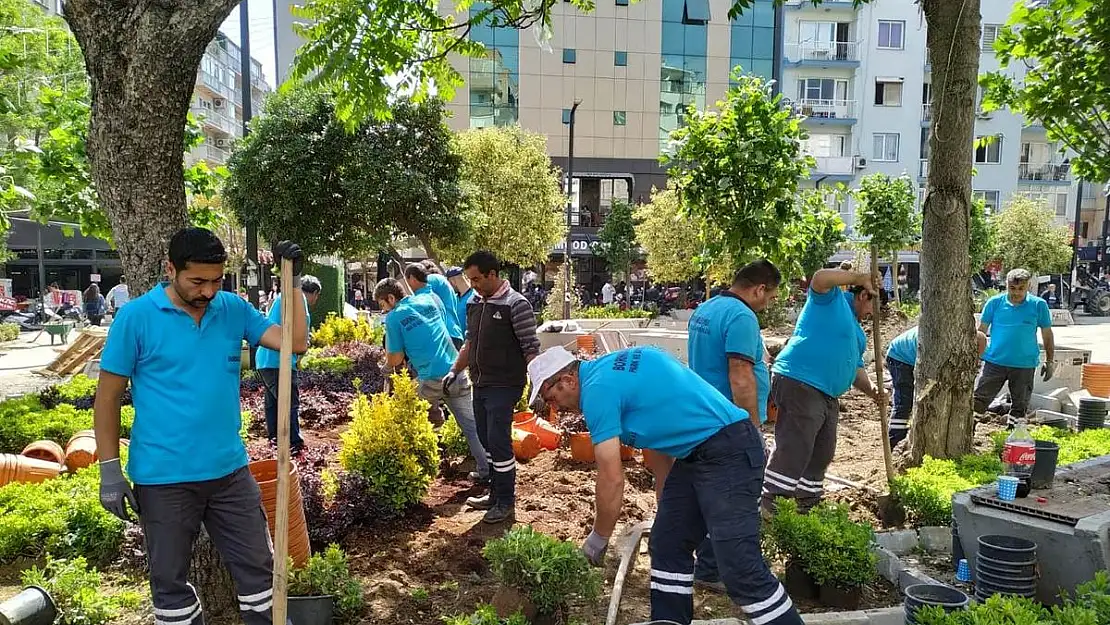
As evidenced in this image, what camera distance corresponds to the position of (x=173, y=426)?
311 cm

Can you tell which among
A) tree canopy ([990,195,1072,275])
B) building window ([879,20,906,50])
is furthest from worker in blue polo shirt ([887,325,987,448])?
building window ([879,20,906,50])

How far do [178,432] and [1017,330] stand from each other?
7.20 meters

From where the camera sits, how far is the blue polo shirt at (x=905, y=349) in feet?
23.5

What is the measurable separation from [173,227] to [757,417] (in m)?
3.33

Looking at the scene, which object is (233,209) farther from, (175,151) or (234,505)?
(234,505)

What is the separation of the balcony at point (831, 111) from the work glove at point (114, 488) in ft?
122

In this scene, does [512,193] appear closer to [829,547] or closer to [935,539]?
[935,539]

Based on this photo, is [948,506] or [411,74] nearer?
[948,506]

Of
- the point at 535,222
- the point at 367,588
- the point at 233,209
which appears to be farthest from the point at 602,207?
the point at 367,588

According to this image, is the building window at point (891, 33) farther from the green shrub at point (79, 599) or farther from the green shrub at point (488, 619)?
the green shrub at point (79, 599)

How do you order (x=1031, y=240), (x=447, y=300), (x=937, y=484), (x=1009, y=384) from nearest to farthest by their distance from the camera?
(x=937, y=484) → (x=1009, y=384) → (x=447, y=300) → (x=1031, y=240)

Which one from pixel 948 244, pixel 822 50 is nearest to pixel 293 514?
pixel 948 244

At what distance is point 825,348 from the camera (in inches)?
196

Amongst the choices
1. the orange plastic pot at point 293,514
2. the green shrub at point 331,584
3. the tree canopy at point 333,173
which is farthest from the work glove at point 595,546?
the tree canopy at point 333,173
